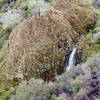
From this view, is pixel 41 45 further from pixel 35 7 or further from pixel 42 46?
pixel 35 7

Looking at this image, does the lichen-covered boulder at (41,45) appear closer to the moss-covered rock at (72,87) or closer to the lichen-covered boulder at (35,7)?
the lichen-covered boulder at (35,7)

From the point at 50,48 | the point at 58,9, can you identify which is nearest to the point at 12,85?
the point at 50,48

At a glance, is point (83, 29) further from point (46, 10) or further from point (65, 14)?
point (46, 10)

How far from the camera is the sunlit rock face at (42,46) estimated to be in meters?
8.27

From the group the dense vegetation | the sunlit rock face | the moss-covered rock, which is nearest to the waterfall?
the dense vegetation

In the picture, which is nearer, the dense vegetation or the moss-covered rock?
the moss-covered rock

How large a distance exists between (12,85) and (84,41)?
3.85 metres

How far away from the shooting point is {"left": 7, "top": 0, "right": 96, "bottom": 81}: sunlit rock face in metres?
8.27

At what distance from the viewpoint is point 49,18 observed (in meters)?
9.38

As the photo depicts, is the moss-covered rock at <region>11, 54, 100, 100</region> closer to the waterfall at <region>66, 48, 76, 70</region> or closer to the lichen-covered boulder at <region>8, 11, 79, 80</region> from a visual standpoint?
the waterfall at <region>66, 48, 76, 70</region>

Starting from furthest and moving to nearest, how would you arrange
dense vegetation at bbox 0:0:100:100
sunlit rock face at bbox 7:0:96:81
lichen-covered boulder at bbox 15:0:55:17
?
lichen-covered boulder at bbox 15:0:55:17 → sunlit rock face at bbox 7:0:96:81 → dense vegetation at bbox 0:0:100:100

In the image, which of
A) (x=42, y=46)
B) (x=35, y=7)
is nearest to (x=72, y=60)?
(x=42, y=46)

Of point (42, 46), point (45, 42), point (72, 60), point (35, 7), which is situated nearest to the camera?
point (72, 60)

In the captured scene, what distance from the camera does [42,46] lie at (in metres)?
8.63
